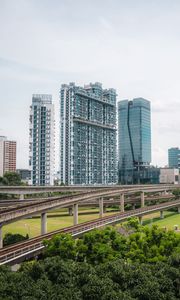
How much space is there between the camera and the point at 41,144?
159875mm

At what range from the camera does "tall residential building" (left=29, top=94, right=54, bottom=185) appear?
15925 centimetres

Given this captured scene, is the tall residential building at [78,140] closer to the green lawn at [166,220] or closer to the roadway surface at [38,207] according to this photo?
the green lawn at [166,220]

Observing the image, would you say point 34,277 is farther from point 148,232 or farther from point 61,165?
point 61,165

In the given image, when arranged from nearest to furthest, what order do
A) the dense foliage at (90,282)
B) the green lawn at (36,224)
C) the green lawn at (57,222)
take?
1. the dense foliage at (90,282)
2. the green lawn at (36,224)
3. the green lawn at (57,222)

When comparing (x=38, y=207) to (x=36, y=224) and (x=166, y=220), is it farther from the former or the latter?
(x=166, y=220)

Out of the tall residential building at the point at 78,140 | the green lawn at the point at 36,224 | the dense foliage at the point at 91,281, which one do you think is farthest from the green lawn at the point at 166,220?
the tall residential building at the point at 78,140

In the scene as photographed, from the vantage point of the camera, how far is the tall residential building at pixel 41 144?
15925 cm

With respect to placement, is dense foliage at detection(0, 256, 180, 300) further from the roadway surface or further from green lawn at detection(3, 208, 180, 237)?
green lawn at detection(3, 208, 180, 237)

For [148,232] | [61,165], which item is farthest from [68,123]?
[148,232]

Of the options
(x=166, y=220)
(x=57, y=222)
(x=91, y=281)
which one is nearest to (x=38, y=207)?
(x=57, y=222)

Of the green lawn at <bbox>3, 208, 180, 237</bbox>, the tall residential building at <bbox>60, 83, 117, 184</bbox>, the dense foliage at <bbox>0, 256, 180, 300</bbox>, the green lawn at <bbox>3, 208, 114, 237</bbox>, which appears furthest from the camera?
the tall residential building at <bbox>60, 83, 117, 184</bbox>

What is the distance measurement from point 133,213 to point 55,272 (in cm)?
5480

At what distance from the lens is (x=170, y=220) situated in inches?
3703

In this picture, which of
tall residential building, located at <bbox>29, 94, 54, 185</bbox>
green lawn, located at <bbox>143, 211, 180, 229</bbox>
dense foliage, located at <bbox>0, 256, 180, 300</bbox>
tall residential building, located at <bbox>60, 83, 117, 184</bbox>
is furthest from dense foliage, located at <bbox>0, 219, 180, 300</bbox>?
tall residential building, located at <bbox>60, 83, 117, 184</bbox>
